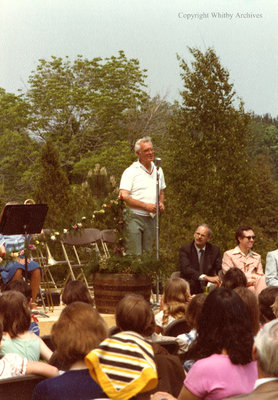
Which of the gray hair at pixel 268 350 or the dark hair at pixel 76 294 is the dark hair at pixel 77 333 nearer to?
the gray hair at pixel 268 350

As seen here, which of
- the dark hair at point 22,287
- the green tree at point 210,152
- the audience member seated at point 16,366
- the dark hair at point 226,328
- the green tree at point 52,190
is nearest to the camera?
the dark hair at point 226,328

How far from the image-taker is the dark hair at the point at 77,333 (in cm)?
289

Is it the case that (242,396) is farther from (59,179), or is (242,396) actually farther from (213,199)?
(213,199)

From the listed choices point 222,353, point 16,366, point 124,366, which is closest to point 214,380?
point 222,353

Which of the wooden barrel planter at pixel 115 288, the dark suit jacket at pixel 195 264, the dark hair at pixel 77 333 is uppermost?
the dark hair at pixel 77 333

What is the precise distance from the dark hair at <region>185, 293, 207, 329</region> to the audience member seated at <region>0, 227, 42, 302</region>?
14.8 feet

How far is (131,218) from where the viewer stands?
8711 mm

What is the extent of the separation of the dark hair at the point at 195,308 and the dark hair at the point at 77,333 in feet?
4.24

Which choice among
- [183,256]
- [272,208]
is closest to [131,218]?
[183,256]

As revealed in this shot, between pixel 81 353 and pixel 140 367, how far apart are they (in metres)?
0.73

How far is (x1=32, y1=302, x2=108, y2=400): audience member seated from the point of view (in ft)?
9.13

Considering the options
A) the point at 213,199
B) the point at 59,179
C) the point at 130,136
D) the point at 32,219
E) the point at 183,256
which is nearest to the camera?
the point at 32,219

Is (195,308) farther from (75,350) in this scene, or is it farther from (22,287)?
(22,287)

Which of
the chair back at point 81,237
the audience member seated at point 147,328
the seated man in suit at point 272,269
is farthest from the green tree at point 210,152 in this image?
the audience member seated at point 147,328
